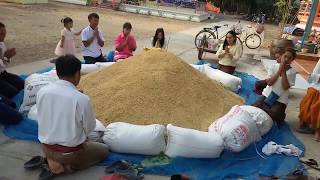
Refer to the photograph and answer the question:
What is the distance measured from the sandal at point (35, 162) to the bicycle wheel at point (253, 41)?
9521 millimetres

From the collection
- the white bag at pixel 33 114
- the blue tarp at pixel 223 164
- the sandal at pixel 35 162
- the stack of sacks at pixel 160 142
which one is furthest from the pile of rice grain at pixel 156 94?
the sandal at pixel 35 162

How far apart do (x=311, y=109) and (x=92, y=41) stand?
11.5 feet

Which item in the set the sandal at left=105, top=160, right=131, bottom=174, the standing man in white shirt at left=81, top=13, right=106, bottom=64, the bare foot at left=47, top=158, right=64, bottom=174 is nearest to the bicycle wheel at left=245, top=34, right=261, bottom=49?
the standing man in white shirt at left=81, top=13, right=106, bottom=64

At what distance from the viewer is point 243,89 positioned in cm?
605

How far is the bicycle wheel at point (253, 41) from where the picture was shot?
11.7 m

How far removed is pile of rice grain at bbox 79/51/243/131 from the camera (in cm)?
401

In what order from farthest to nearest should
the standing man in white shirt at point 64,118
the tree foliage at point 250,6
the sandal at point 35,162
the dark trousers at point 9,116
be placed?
1. the tree foliage at point 250,6
2. the dark trousers at point 9,116
3. the sandal at point 35,162
4. the standing man in white shirt at point 64,118

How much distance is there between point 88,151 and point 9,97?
2.04 m

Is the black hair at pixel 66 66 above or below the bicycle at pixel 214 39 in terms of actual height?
above

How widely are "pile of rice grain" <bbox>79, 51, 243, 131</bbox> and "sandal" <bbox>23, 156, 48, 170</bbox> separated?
0.90 m

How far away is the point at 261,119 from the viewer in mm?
4164

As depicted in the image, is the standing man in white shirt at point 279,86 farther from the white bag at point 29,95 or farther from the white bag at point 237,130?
the white bag at point 29,95

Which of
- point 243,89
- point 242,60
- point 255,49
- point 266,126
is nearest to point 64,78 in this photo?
point 266,126

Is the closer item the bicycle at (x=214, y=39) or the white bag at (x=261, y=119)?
the white bag at (x=261, y=119)
